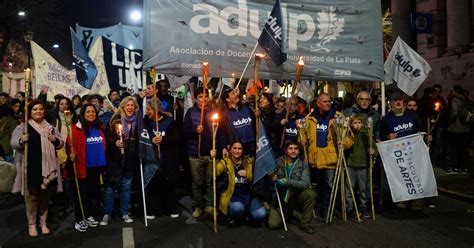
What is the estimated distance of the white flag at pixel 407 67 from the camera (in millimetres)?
7945

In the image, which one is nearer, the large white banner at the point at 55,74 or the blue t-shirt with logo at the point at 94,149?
the blue t-shirt with logo at the point at 94,149

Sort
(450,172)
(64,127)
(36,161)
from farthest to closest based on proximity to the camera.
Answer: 1. (450,172)
2. (64,127)
3. (36,161)

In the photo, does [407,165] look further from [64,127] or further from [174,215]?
[64,127]

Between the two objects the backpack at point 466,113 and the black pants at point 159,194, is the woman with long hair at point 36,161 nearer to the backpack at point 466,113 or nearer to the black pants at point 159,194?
the black pants at point 159,194

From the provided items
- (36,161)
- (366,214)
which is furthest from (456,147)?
(36,161)

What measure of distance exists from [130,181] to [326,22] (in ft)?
14.1

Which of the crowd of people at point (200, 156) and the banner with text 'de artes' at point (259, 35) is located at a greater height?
the banner with text 'de artes' at point (259, 35)

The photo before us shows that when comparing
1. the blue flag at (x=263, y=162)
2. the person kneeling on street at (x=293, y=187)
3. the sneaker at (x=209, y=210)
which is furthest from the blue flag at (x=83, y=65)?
the person kneeling on street at (x=293, y=187)

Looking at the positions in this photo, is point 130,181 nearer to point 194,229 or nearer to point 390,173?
point 194,229

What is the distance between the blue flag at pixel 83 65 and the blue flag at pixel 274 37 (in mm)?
3986

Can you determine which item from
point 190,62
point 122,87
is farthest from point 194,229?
point 122,87

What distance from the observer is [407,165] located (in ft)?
21.8

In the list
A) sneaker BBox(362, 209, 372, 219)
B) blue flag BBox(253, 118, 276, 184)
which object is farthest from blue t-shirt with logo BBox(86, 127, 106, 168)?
sneaker BBox(362, 209, 372, 219)

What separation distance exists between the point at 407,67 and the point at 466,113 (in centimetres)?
277
